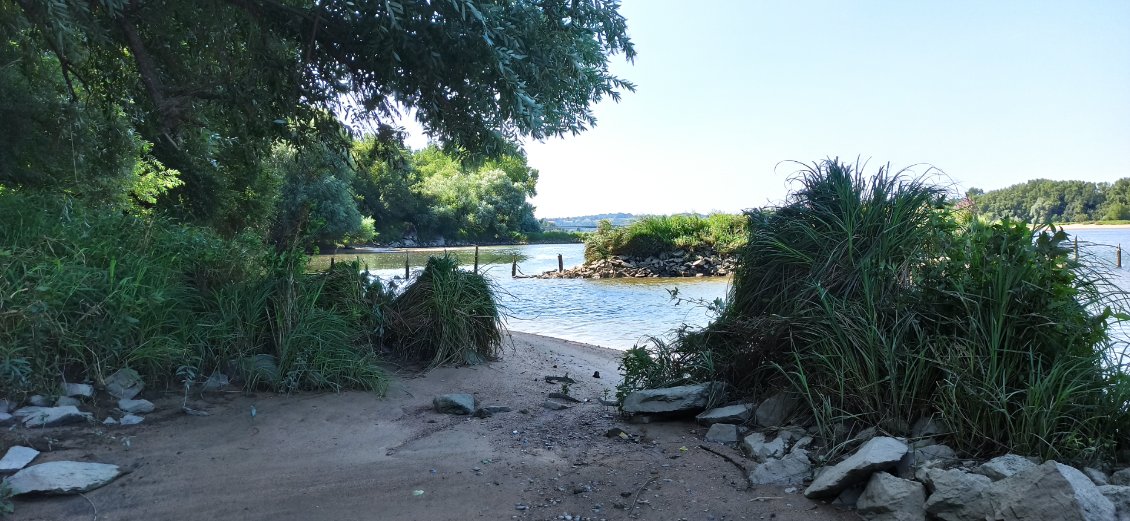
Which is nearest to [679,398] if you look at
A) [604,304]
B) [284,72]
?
[284,72]

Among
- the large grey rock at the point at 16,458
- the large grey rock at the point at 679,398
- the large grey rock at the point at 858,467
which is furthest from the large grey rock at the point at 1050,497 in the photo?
the large grey rock at the point at 16,458

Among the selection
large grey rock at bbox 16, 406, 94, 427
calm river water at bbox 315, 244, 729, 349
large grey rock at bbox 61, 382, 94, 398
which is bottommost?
calm river water at bbox 315, 244, 729, 349

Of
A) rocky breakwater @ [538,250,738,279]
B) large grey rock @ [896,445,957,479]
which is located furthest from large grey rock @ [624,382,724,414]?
rocky breakwater @ [538,250,738,279]

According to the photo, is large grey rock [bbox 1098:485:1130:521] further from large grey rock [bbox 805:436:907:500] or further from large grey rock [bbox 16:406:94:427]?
large grey rock [bbox 16:406:94:427]

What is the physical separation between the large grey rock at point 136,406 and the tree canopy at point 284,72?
2.61 meters

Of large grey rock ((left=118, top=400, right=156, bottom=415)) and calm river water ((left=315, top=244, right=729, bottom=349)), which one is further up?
large grey rock ((left=118, top=400, right=156, bottom=415))

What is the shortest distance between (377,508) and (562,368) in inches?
196

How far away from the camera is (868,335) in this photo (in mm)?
4270

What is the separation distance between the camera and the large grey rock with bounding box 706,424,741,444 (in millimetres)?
4594

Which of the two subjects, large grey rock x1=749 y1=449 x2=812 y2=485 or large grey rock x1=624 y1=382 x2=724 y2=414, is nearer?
large grey rock x1=749 y1=449 x2=812 y2=485

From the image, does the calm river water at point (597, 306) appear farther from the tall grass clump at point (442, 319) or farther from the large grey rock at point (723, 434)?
the large grey rock at point (723, 434)

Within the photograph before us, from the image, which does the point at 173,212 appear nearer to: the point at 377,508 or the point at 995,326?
the point at 377,508

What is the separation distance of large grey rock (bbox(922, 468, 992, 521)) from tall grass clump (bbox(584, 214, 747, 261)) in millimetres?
29275

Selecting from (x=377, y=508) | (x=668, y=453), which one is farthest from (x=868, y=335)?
(x=377, y=508)
